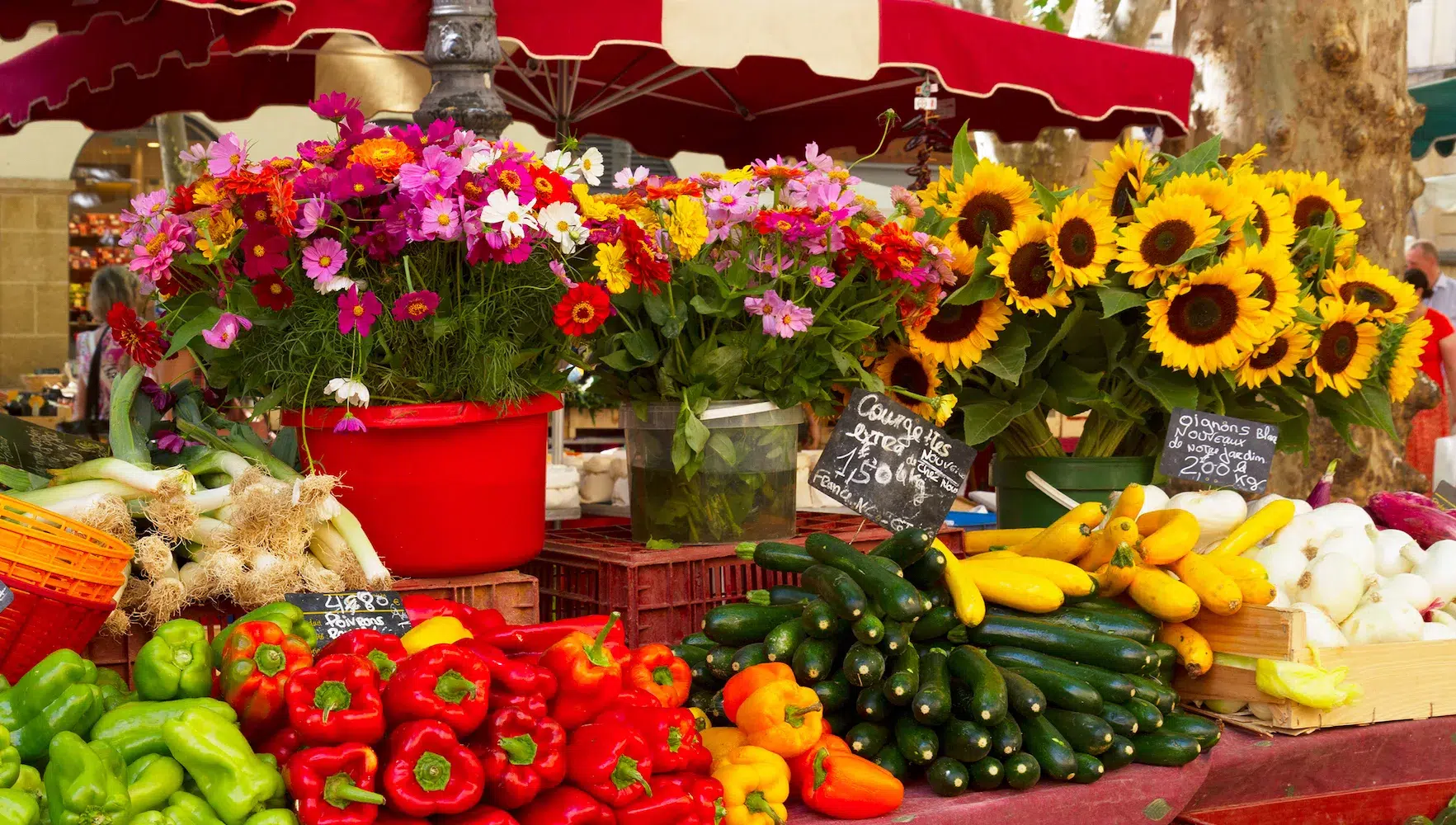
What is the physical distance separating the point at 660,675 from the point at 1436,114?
754 cm

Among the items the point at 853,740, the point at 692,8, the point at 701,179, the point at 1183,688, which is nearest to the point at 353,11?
the point at 692,8

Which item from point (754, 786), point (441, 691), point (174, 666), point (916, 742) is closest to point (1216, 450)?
point (916, 742)

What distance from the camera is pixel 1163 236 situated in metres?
2.88

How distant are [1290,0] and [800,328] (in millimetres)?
3577

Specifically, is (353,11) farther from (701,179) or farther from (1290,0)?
(1290,0)

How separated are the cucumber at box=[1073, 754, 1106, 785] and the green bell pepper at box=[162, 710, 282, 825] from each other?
4.06ft

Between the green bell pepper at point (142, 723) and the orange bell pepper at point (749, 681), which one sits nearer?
the green bell pepper at point (142, 723)

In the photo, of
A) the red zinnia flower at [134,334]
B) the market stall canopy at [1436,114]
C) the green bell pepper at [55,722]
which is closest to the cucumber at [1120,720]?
the green bell pepper at [55,722]

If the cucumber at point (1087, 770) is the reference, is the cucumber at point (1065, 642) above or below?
above

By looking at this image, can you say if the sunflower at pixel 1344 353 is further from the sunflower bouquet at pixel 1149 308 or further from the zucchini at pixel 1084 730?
the zucchini at pixel 1084 730

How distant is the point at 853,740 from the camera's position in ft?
6.92

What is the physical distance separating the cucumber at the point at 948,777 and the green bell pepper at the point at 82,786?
1.15m

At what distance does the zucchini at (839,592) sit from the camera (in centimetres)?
212

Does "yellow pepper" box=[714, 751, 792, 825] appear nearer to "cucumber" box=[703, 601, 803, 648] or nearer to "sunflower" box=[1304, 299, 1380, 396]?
"cucumber" box=[703, 601, 803, 648]
